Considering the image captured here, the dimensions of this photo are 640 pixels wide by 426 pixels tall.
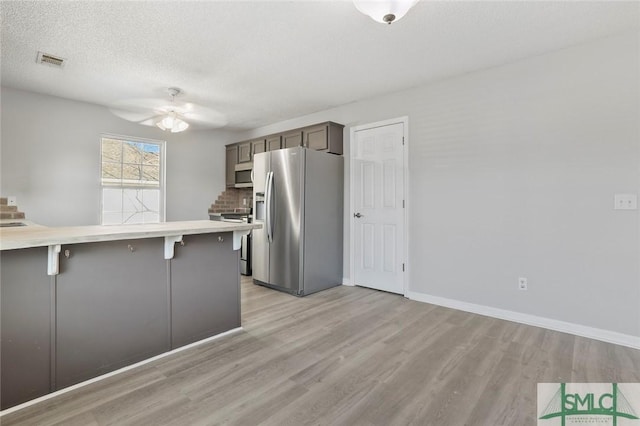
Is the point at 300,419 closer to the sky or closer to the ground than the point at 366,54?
closer to the ground

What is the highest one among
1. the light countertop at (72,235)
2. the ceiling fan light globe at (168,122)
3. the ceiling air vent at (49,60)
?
the ceiling air vent at (49,60)

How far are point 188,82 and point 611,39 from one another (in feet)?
13.0

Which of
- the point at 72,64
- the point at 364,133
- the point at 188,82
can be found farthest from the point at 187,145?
the point at 364,133

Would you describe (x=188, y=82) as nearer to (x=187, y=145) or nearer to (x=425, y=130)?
(x=187, y=145)

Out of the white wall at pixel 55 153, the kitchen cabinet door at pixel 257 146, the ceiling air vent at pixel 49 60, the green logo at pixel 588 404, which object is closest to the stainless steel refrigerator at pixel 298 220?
the kitchen cabinet door at pixel 257 146

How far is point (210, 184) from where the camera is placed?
18.4 feet

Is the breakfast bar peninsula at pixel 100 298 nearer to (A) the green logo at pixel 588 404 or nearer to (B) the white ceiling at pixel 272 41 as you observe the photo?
(B) the white ceiling at pixel 272 41

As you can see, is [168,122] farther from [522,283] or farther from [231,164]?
[522,283]

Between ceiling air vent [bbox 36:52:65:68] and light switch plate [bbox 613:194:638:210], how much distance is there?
4990 mm

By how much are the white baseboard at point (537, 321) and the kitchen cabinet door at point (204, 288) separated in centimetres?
210

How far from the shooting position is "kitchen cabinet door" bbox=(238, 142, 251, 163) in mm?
5339

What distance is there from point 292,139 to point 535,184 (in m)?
3.08

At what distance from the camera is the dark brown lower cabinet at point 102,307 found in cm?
168

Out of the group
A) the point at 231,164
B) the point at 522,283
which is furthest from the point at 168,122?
the point at 522,283
